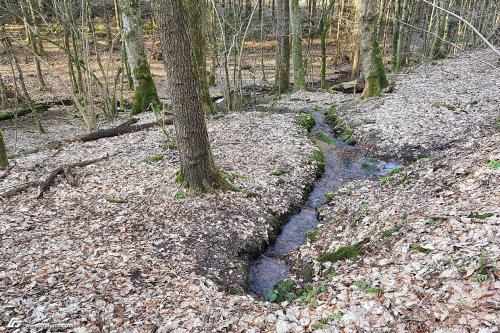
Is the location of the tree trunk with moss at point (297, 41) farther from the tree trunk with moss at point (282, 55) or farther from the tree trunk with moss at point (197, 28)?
the tree trunk with moss at point (197, 28)

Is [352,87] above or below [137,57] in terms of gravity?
below

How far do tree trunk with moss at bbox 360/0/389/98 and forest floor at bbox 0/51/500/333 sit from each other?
4.76 meters

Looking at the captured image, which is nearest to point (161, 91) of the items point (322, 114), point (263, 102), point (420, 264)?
point (263, 102)

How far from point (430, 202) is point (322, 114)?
1080 cm

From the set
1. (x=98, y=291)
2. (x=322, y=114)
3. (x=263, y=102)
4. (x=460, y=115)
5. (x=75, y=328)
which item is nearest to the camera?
(x=75, y=328)

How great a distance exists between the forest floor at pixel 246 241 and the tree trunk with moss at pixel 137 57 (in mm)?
4970

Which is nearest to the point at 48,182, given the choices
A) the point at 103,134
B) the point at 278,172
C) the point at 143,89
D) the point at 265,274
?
the point at 103,134

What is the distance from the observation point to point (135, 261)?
583 centimetres

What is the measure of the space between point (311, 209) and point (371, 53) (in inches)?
385

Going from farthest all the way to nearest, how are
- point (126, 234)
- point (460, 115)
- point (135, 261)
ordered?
1. point (460, 115)
2. point (126, 234)
3. point (135, 261)

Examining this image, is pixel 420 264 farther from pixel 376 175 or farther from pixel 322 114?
pixel 322 114

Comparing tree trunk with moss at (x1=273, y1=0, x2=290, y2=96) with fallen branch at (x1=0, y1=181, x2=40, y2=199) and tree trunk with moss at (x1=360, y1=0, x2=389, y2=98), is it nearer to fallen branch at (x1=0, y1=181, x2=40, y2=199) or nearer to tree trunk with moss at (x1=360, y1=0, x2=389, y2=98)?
tree trunk with moss at (x1=360, y1=0, x2=389, y2=98)

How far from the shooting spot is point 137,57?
1520 centimetres

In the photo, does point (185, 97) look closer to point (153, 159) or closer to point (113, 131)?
point (153, 159)
